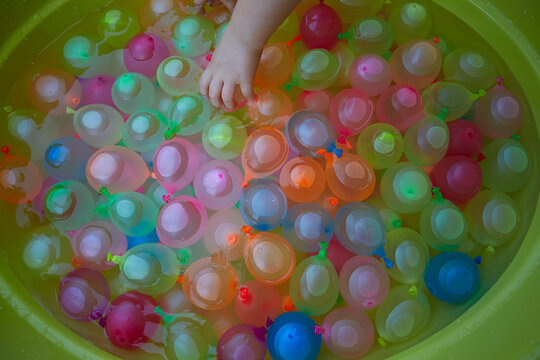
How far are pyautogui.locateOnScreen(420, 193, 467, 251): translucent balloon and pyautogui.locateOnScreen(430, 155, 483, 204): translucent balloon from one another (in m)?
0.03

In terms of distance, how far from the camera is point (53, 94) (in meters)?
0.91

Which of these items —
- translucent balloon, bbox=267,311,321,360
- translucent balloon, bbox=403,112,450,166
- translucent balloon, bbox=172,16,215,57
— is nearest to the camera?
translucent balloon, bbox=267,311,321,360

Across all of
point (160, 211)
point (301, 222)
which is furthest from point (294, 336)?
point (160, 211)

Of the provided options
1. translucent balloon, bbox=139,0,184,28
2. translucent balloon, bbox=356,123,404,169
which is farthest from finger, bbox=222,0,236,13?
translucent balloon, bbox=356,123,404,169

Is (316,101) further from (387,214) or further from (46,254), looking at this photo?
(46,254)

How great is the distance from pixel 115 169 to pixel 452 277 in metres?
0.68

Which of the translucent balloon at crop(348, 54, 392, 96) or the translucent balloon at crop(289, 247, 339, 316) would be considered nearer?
the translucent balloon at crop(289, 247, 339, 316)

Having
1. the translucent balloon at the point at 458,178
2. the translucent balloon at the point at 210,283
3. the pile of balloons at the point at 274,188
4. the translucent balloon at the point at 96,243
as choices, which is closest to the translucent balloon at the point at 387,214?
the pile of balloons at the point at 274,188

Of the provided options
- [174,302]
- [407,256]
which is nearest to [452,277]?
[407,256]

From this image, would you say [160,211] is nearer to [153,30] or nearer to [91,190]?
[91,190]

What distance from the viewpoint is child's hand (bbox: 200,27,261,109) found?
0.82 metres

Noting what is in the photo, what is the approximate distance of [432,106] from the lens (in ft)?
2.91

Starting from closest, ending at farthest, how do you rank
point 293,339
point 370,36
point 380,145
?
1. point 293,339
2. point 380,145
3. point 370,36

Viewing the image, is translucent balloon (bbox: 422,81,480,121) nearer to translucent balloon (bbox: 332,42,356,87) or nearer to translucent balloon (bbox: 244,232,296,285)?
translucent balloon (bbox: 332,42,356,87)
